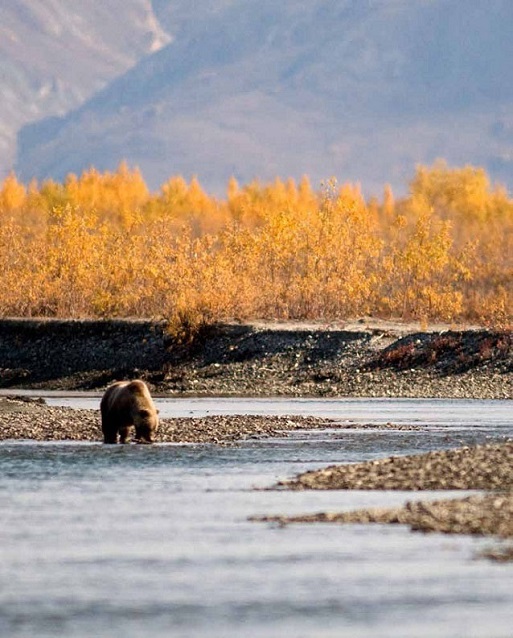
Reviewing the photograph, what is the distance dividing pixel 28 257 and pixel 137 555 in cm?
5444

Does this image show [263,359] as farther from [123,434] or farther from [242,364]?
[123,434]

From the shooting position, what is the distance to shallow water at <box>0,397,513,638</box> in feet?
47.9

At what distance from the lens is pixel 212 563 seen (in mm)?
17141

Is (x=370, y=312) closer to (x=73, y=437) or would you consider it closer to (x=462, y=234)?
(x=73, y=437)

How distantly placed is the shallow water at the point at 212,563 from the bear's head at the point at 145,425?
2.96 meters

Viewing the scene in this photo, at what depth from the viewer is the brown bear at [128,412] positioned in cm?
2948

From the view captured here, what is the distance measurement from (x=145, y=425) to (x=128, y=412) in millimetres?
385

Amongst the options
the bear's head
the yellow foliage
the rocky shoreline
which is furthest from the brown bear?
the yellow foliage

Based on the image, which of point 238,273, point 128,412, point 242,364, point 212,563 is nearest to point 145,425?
point 128,412

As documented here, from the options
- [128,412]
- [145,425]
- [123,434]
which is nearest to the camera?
[128,412]

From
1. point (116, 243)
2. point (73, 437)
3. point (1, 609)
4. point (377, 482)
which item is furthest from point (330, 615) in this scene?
point (116, 243)

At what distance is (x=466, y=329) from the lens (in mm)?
59156

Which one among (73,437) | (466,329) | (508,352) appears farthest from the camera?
(466,329)

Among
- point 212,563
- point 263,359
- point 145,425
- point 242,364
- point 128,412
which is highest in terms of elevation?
point 263,359
